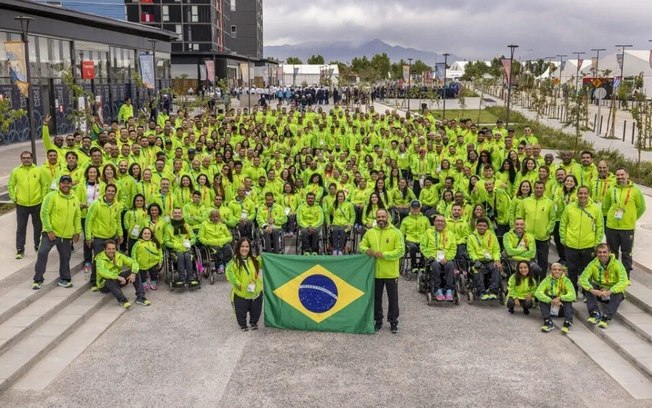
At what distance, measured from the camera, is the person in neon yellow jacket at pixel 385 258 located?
11.0 metres

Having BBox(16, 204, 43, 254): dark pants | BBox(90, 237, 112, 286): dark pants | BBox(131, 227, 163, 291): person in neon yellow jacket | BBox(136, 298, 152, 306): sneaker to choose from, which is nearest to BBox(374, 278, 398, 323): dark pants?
BBox(136, 298, 152, 306): sneaker

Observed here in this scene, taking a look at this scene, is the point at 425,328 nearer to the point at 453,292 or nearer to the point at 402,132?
the point at 453,292

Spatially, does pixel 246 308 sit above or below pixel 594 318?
above

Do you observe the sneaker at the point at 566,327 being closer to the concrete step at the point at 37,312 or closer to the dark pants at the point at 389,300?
the dark pants at the point at 389,300

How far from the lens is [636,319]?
11.3m

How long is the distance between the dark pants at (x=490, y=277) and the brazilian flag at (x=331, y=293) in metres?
2.59

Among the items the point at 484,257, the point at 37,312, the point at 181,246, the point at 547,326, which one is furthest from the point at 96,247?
the point at 547,326

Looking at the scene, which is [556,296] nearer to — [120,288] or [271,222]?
[271,222]

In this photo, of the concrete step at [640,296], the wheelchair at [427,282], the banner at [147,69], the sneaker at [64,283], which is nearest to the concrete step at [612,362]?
the concrete step at [640,296]

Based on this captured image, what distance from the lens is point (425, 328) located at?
11.4 meters

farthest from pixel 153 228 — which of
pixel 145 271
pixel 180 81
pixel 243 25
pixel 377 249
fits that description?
pixel 243 25

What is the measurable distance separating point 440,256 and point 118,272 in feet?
20.0

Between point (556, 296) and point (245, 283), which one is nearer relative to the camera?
point (245, 283)

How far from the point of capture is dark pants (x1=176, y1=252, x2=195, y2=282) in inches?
520
